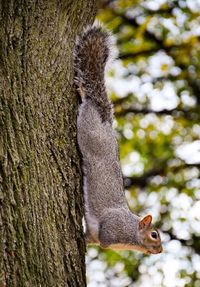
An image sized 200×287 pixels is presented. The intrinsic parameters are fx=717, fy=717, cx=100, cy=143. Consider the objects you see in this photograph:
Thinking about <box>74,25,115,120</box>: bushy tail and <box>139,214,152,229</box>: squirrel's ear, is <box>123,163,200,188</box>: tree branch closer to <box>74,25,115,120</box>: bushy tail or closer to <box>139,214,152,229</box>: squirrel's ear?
<box>139,214,152,229</box>: squirrel's ear

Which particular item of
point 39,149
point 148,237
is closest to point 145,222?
point 148,237

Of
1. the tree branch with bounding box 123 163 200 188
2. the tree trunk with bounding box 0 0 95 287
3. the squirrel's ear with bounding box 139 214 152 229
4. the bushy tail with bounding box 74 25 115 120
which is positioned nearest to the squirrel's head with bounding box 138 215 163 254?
the squirrel's ear with bounding box 139 214 152 229

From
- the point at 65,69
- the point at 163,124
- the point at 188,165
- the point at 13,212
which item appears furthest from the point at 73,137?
the point at 163,124

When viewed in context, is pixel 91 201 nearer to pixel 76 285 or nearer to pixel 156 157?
pixel 76 285

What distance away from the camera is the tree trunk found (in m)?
2.32

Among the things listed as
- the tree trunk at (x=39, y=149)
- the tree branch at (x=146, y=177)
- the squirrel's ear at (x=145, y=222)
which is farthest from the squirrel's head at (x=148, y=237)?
the tree branch at (x=146, y=177)

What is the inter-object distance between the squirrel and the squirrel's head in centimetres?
7

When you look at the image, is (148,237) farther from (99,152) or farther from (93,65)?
(93,65)

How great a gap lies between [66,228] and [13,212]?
0.90ft

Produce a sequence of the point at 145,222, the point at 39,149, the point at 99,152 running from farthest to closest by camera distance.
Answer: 1. the point at 145,222
2. the point at 99,152
3. the point at 39,149

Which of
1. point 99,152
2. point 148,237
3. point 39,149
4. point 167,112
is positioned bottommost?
point 148,237

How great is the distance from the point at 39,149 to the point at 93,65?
75 centimetres

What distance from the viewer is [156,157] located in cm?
684

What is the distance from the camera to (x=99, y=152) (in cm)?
328
